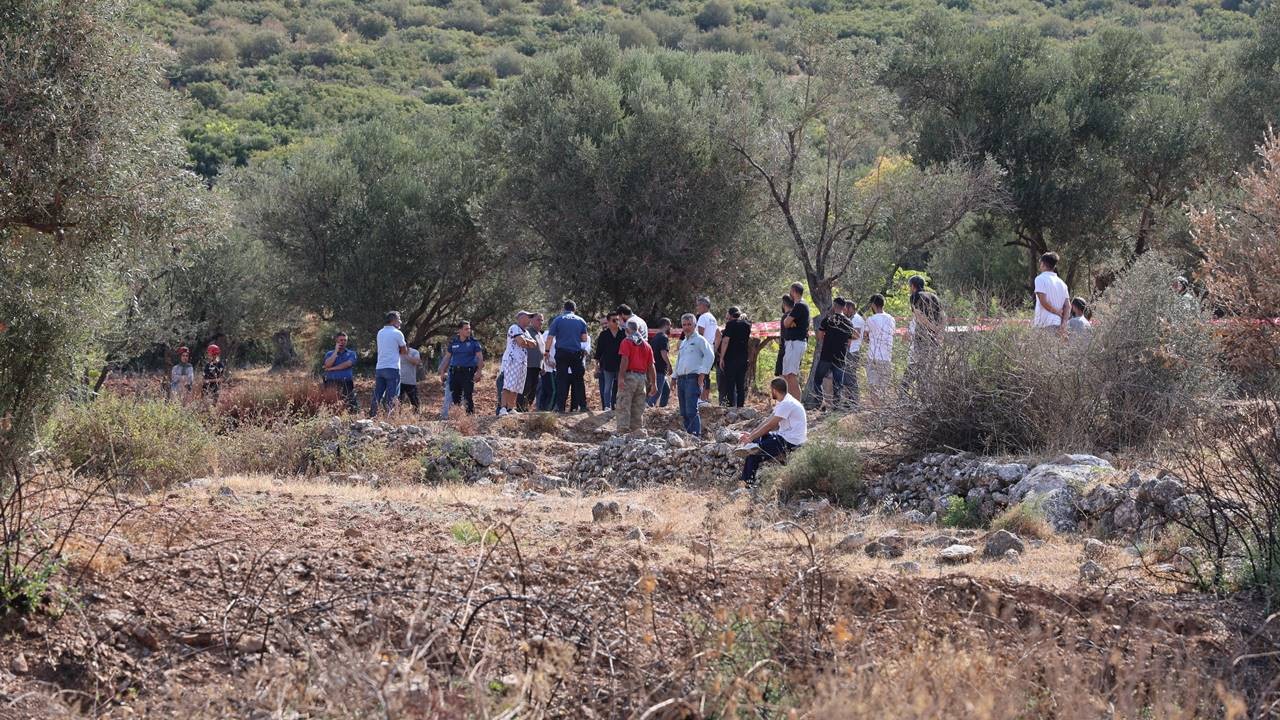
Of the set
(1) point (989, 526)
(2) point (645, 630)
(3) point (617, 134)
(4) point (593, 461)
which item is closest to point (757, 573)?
(2) point (645, 630)

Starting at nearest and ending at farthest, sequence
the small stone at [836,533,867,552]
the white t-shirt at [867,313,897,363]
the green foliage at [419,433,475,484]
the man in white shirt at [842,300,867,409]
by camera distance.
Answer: the small stone at [836,533,867,552]
the man in white shirt at [842,300,867,409]
the green foliage at [419,433,475,484]
the white t-shirt at [867,313,897,363]

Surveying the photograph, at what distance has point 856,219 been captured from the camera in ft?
64.8

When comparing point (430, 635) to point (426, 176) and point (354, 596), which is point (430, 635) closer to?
point (354, 596)

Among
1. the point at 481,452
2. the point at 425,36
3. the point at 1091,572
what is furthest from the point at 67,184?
the point at 425,36

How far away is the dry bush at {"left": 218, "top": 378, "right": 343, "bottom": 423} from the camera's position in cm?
1588

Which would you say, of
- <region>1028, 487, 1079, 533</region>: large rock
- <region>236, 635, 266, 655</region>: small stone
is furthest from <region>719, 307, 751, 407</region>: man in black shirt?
<region>236, 635, 266, 655</region>: small stone

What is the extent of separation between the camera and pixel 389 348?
16.2 metres

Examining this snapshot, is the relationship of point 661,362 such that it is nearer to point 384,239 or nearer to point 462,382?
point 462,382

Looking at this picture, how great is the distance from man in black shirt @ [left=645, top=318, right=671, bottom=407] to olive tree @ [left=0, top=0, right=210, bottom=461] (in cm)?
747

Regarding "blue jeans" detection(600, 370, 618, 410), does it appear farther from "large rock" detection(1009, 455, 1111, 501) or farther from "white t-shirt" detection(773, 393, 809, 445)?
"large rock" detection(1009, 455, 1111, 501)

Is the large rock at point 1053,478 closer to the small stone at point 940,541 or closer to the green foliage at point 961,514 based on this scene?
the green foliage at point 961,514

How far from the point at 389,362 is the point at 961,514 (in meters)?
8.12

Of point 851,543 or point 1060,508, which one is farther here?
point 1060,508

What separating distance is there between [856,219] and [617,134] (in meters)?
4.75
